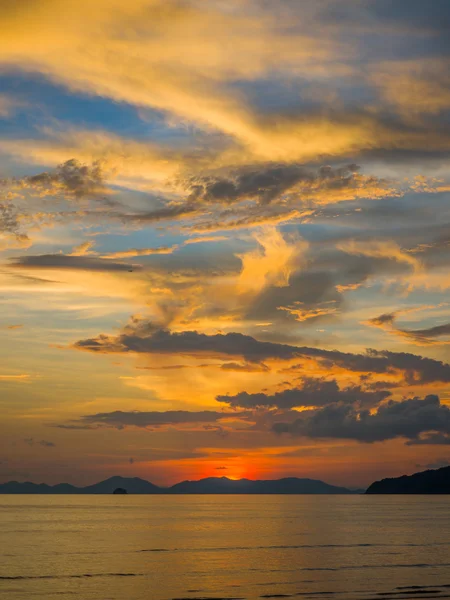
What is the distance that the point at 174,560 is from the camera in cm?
11031

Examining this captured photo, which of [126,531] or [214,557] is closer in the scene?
[214,557]

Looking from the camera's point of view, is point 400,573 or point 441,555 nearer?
point 400,573

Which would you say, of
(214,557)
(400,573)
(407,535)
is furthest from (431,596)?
(407,535)

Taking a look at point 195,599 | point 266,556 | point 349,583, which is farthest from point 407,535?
point 195,599

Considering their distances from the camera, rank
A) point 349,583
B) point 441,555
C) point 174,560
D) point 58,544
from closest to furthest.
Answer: point 349,583 → point 174,560 → point 441,555 → point 58,544

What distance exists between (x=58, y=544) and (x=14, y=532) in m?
41.5

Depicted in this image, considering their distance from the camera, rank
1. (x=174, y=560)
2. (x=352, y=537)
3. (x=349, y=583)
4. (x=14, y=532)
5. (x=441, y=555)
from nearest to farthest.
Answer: (x=349, y=583) → (x=174, y=560) → (x=441, y=555) → (x=352, y=537) → (x=14, y=532)

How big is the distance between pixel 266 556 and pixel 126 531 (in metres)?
75.9

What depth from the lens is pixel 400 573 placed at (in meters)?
95.6

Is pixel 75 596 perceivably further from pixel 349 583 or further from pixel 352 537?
pixel 352 537

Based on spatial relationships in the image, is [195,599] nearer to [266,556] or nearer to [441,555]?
[266,556]

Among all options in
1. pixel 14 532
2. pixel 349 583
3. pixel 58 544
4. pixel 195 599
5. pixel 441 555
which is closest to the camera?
pixel 195 599

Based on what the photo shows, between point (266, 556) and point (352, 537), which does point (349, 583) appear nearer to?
point (266, 556)

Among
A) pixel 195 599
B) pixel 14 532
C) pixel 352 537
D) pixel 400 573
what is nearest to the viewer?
pixel 195 599
